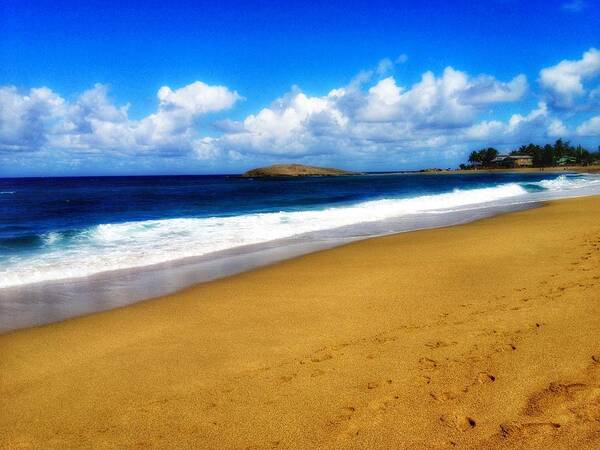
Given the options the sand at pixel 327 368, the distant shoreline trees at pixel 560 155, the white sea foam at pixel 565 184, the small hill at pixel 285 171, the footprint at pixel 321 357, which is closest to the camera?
the sand at pixel 327 368

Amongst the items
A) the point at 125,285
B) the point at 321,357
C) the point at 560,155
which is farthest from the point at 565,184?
the point at 560,155

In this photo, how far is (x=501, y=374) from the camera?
149 inches

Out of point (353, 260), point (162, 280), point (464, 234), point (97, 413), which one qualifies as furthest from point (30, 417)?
point (464, 234)

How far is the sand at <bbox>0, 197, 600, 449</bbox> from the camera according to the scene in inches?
126

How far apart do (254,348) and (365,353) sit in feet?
4.14

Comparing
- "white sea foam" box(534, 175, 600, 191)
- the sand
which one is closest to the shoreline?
the sand

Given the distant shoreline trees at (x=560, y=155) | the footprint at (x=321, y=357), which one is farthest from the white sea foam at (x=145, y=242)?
the distant shoreline trees at (x=560, y=155)

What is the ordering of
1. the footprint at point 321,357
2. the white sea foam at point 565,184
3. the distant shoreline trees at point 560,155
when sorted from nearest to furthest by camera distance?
the footprint at point 321,357 → the white sea foam at point 565,184 → the distant shoreline trees at point 560,155

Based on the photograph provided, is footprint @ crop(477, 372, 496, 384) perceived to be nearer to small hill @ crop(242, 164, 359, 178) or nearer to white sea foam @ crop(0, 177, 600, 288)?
white sea foam @ crop(0, 177, 600, 288)

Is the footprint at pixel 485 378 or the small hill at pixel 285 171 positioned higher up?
the small hill at pixel 285 171

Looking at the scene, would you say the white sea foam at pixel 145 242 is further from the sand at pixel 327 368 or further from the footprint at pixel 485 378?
the footprint at pixel 485 378

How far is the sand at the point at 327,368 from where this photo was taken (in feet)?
10.5

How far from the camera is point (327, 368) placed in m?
4.17

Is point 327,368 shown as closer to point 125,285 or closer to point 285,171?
point 125,285
